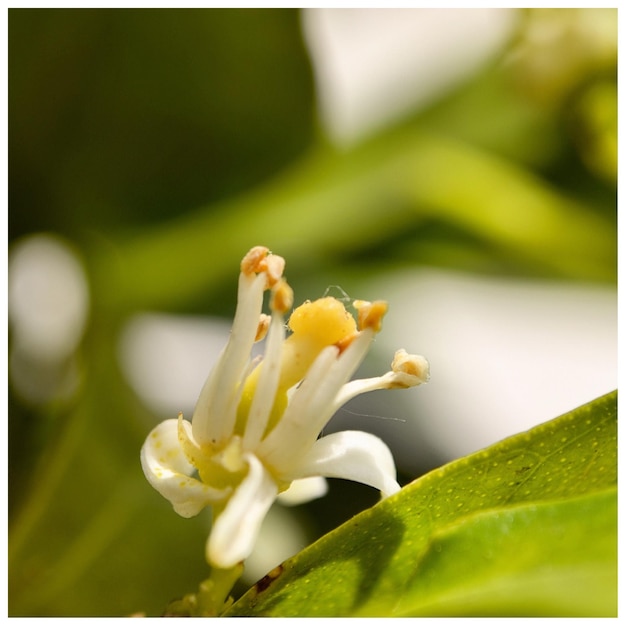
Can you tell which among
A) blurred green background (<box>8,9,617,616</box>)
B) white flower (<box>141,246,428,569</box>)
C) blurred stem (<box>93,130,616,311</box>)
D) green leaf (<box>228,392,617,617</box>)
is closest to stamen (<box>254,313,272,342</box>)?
white flower (<box>141,246,428,569</box>)

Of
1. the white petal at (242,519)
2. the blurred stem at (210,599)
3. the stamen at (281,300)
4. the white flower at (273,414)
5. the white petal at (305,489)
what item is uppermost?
the stamen at (281,300)

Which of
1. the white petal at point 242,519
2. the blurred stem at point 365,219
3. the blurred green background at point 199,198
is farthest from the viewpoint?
the blurred stem at point 365,219

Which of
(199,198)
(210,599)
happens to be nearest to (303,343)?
(210,599)

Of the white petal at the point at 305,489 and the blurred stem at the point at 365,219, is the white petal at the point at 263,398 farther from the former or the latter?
the blurred stem at the point at 365,219

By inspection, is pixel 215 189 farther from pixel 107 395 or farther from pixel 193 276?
pixel 107 395

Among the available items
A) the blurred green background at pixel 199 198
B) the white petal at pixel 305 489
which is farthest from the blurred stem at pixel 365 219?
the white petal at pixel 305 489

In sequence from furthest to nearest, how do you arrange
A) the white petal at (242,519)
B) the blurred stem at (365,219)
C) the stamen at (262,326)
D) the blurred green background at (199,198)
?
1. the blurred stem at (365,219)
2. the blurred green background at (199,198)
3. the stamen at (262,326)
4. the white petal at (242,519)

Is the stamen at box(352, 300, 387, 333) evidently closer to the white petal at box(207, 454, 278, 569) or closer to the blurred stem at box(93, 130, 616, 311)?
the white petal at box(207, 454, 278, 569)

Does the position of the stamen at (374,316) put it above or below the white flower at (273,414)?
above
